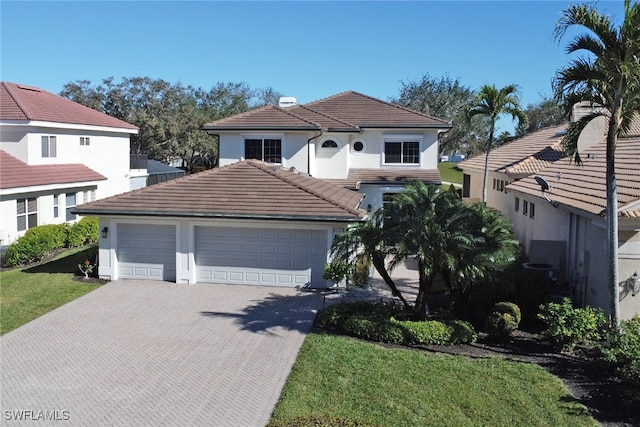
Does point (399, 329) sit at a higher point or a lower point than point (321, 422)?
higher

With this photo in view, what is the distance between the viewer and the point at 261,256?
17.7m

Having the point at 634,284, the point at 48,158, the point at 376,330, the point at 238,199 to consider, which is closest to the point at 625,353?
the point at 634,284

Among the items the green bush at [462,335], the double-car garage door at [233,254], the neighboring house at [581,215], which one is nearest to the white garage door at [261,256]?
the double-car garage door at [233,254]

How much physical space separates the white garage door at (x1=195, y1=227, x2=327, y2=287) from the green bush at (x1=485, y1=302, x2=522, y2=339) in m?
6.24

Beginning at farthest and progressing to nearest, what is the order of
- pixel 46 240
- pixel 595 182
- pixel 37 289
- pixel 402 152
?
pixel 402 152 → pixel 46 240 → pixel 37 289 → pixel 595 182

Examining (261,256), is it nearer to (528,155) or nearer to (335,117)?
(335,117)

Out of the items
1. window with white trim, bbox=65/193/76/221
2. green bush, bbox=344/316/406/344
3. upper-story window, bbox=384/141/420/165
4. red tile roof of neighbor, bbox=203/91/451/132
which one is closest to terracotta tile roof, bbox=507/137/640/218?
green bush, bbox=344/316/406/344

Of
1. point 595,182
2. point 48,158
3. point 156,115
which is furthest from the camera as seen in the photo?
point 156,115

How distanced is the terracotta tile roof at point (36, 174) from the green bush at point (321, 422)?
1812cm

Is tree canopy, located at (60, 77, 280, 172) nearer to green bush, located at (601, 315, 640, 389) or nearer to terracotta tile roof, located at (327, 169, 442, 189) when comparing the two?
terracotta tile roof, located at (327, 169, 442, 189)

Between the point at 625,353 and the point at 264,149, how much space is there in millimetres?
19260

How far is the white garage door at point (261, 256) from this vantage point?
1744cm

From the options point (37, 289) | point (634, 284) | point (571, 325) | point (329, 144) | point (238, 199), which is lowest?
point (37, 289)

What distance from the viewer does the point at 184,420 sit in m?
8.83
